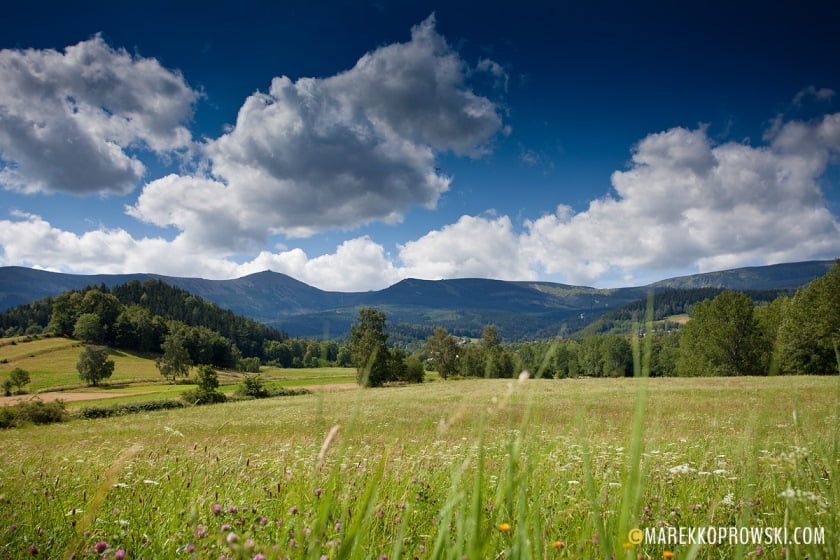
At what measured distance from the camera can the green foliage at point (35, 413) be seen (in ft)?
112

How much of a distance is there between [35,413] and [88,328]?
14005cm

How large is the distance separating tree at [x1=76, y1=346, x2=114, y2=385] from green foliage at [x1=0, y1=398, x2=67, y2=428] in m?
62.6

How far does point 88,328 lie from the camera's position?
488ft

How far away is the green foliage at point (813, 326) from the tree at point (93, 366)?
4832 inches

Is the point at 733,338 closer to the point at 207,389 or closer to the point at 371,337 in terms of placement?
the point at 371,337

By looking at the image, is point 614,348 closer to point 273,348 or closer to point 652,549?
point 273,348

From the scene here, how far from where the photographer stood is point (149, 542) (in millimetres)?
2893

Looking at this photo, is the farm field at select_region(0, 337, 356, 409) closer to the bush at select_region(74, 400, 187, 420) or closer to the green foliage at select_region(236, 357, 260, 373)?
the bush at select_region(74, 400, 187, 420)

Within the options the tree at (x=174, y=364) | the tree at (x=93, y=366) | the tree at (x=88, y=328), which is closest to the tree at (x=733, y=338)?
the tree at (x=174, y=364)

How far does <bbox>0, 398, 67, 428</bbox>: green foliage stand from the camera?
34.2 m

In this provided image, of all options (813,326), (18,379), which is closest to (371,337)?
(813,326)

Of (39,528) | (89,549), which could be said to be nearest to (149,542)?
(89,549)

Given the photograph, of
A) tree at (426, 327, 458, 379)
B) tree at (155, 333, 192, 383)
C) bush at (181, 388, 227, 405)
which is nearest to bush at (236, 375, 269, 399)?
bush at (181, 388, 227, 405)

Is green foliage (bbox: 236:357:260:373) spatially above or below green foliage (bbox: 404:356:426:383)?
below
